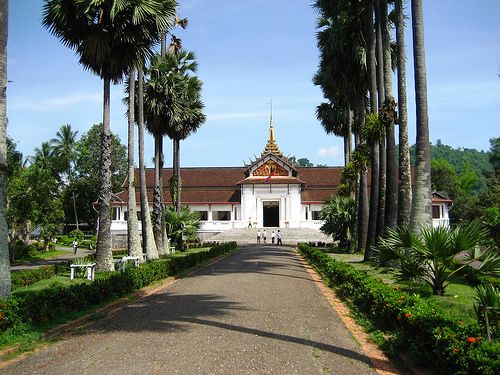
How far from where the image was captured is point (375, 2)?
1912 centimetres

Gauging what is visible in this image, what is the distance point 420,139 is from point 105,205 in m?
9.07

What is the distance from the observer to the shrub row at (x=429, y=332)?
16.3 ft

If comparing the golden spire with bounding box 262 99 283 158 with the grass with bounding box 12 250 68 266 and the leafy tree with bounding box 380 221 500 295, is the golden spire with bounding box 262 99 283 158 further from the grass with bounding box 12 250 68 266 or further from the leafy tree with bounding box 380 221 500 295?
the leafy tree with bounding box 380 221 500 295

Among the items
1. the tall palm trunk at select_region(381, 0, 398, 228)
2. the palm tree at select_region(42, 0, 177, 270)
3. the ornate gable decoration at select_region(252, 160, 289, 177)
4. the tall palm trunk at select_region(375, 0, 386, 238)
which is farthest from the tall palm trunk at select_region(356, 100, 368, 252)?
the ornate gable decoration at select_region(252, 160, 289, 177)

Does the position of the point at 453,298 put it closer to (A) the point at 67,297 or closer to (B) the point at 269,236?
(A) the point at 67,297

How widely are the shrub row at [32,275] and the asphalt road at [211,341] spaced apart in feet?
16.6

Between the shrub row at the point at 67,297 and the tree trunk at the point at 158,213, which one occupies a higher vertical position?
the tree trunk at the point at 158,213

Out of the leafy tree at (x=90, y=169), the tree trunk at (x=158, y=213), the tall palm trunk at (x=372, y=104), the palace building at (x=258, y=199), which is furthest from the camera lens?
the leafy tree at (x=90, y=169)

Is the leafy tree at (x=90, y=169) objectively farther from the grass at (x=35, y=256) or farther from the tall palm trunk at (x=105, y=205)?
the tall palm trunk at (x=105, y=205)

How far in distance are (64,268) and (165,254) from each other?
7656mm

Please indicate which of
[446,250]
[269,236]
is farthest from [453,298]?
[269,236]

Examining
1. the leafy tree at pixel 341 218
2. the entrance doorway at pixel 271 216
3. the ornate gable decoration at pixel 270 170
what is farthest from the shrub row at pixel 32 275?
the entrance doorway at pixel 271 216

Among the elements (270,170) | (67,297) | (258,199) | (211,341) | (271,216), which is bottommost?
(211,341)

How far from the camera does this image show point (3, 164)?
8930mm
